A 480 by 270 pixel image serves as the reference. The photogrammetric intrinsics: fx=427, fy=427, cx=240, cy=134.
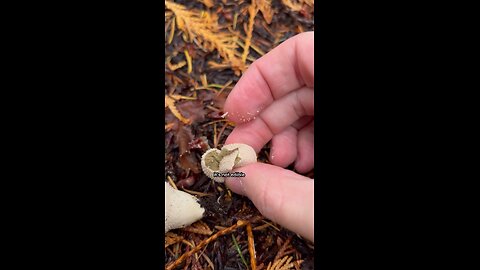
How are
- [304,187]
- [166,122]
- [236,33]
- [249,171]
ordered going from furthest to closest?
[236,33]
[166,122]
[249,171]
[304,187]

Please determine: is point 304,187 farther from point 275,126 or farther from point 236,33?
point 236,33

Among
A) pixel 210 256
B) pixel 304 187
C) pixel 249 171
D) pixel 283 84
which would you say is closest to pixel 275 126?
pixel 283 84

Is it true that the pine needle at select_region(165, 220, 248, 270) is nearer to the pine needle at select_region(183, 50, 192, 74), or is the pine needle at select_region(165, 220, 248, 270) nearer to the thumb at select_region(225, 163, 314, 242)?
the thumb at select_region(225, 163, 314, 242)

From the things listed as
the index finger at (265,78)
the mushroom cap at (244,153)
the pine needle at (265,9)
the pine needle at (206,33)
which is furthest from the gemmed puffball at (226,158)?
the pine needle at (265,9)

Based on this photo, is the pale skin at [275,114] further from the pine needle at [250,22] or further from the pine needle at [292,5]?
the pine needle at [292,5]

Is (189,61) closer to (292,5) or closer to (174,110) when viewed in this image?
(174,110)
